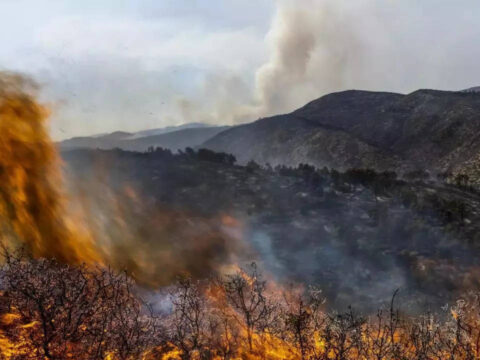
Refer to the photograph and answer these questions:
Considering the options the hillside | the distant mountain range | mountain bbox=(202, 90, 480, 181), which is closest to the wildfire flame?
the hillside

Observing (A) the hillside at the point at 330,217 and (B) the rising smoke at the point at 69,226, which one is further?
(A) the hillside at the point at 330,217

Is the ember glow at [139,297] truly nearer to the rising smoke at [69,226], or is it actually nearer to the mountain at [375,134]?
the rising smoke at [69,226]

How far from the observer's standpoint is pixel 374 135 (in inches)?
5256

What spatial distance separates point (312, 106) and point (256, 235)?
144 m

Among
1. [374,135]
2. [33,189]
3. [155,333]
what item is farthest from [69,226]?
[374,135]

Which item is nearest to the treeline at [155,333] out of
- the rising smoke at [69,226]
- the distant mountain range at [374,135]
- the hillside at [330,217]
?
the rising smoke at [69,226]

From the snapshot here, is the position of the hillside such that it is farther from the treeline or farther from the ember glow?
the treeline

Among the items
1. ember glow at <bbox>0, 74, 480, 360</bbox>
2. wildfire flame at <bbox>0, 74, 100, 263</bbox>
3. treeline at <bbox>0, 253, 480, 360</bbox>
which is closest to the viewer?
treeline at <bbox>0, 253, 480, 360</bbox>

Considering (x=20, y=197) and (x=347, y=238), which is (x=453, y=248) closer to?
(x=347, y=238)

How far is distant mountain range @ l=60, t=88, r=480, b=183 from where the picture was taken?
10362cm

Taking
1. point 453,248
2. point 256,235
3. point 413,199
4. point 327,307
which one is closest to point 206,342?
point 327,307

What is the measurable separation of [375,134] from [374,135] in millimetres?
912

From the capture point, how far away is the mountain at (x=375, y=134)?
103938 mm

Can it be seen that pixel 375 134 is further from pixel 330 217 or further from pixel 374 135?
pixel 330 217
